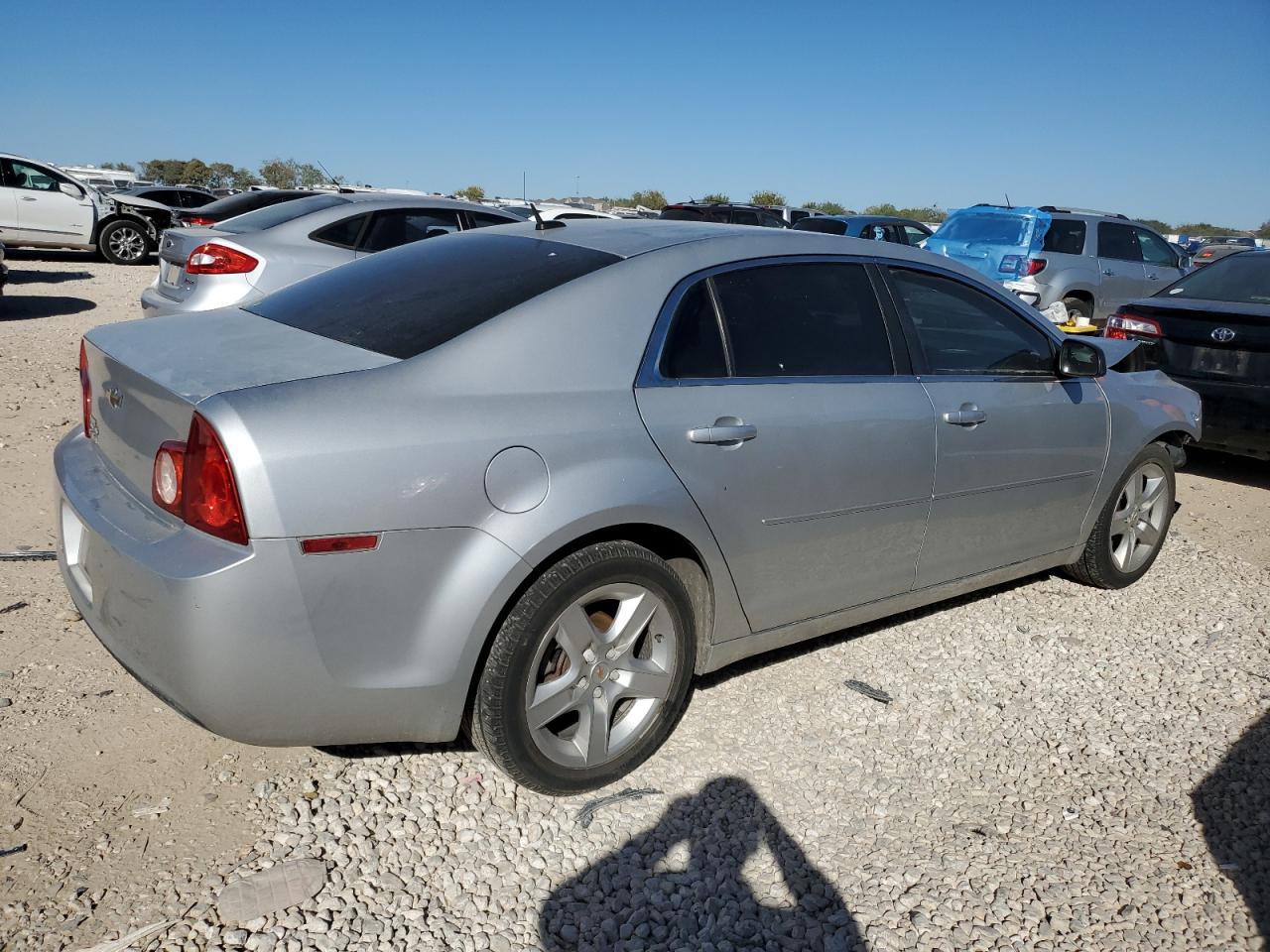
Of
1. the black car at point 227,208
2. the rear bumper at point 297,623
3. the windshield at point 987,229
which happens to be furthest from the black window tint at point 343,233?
the windshield at point 987,229

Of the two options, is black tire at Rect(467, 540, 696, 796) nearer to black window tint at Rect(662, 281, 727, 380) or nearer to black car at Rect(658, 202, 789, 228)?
black window tint at Rect(662, 281, 727, 380)

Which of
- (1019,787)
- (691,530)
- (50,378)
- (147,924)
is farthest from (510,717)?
(50,378)

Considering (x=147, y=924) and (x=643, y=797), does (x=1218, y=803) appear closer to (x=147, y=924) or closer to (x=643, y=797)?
(x=643, y=797)

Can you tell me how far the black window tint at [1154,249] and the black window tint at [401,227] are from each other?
9.61 meters

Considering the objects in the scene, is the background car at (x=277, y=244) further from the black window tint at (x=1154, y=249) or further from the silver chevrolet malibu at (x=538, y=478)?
the black window tint at (x=1154, y=249)

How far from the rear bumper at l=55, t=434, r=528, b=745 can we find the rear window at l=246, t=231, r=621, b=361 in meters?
0.65

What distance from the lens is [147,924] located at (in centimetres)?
243

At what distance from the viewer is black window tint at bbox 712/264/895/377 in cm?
337

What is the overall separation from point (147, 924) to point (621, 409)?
1743 millimetres

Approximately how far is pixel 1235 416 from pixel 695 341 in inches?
192

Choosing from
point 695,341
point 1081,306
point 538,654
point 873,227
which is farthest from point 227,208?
point 538,654

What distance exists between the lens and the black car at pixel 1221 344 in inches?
255

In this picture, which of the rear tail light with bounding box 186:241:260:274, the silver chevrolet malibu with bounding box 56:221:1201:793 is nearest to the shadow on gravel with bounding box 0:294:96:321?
the rear tail light with bounding box 186:241:260:274

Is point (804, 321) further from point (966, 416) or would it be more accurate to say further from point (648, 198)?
point (648, 198)
